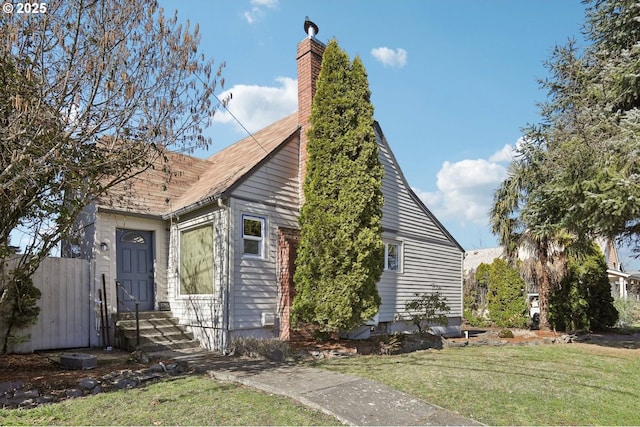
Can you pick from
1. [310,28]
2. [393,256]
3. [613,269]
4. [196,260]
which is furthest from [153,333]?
[613,269]

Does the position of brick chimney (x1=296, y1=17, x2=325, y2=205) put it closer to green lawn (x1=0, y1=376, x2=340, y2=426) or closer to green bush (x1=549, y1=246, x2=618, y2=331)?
green lawn (x1=0, y1=376, x2=340, y2=426)

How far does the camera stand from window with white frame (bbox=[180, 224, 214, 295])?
10.7 m

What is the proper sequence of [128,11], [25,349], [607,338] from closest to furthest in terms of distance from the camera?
[128,11]
[25,349]
[607,338]

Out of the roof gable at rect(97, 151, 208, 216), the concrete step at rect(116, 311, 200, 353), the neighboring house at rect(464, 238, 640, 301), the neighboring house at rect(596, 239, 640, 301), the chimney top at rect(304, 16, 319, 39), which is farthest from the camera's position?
the neighboring house at rect(464, 238, 640, 301)

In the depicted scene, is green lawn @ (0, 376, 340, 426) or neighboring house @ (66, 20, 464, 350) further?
neighboring house @ (66, 20, 464, 350)

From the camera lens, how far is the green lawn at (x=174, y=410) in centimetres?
506

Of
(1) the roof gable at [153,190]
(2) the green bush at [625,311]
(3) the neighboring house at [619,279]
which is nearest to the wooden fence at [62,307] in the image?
(1) the roof gable at [153,190]

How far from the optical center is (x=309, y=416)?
528 centimetres

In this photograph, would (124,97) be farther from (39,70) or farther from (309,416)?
(309,416)

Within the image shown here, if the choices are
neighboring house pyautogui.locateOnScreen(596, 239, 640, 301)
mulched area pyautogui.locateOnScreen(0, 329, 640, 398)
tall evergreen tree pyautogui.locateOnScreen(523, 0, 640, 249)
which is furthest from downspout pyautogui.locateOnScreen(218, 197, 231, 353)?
neighboring house pyautogui.locateOnScreen(596, 239, 640, 301)

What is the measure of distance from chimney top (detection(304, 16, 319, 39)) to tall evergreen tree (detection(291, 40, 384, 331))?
155 centimetres

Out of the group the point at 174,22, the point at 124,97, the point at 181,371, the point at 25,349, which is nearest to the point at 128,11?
the point at 174,22

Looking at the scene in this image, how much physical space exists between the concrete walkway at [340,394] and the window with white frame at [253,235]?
10.1ft

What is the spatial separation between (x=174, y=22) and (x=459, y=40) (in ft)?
23.7
